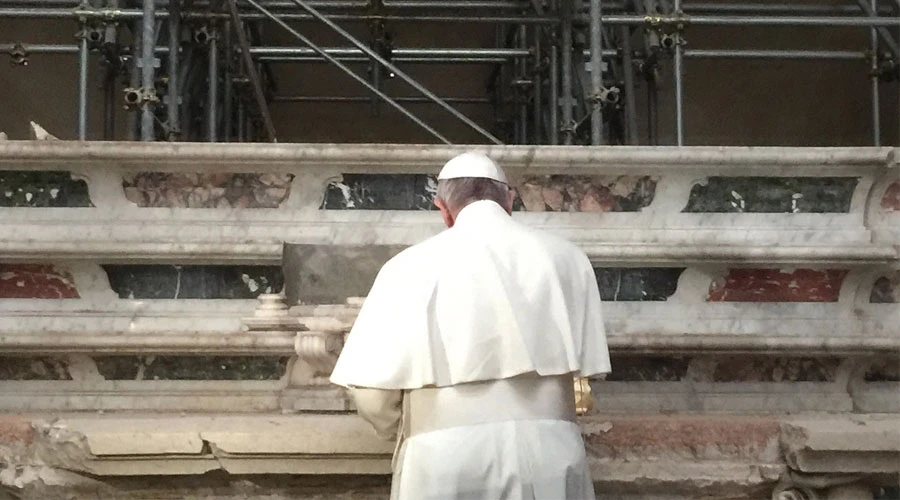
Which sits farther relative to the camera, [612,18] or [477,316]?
[612,18]


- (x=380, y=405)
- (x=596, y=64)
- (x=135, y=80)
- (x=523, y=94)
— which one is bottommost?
(x=380, y=405)

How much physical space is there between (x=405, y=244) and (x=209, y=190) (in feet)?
2.36

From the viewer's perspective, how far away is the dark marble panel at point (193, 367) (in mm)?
3590

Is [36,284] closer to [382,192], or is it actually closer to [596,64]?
[382,192]

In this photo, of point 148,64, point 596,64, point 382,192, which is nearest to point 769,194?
point 596,64

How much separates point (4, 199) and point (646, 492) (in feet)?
7.84

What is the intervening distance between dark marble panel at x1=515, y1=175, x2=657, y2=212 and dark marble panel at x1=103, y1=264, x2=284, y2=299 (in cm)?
93

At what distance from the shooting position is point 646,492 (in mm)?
3326

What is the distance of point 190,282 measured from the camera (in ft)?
11.9

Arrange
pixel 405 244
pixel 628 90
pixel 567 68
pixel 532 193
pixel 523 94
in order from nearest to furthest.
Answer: pixel 405 244
pixel 532 193
pixel 567 68
pixel 628 90
pixel 523 94

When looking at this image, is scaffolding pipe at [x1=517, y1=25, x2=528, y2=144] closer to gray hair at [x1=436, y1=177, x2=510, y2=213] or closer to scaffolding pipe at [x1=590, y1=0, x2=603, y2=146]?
scaffolding pipe at [x1=590, y1=0, x2=603, y2=146]

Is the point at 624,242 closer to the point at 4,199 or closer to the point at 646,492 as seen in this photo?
the point at 646,492

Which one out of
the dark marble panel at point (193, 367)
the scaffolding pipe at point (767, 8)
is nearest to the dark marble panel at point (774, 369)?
the dark marble panel at point (193, 367)

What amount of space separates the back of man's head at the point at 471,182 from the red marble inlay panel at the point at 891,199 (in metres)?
1.71
